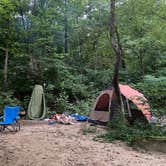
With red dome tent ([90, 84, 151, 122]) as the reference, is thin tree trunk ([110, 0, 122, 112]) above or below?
above

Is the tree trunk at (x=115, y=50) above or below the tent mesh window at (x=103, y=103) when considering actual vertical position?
above

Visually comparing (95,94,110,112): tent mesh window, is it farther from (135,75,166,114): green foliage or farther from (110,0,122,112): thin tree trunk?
(135,75,166,114): green foliage

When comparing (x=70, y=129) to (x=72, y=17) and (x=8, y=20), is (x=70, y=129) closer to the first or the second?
(x=8, y=20)

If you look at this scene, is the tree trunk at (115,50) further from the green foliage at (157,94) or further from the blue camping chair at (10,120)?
the blue camping chair at (10,120)

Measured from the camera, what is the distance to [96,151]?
5770mm

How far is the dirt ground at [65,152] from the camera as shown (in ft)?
16.3

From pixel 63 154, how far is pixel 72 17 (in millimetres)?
12707

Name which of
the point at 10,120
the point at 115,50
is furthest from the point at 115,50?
the point at 10,120

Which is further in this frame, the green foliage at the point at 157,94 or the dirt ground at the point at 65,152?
the green foliage at the point at 157,94

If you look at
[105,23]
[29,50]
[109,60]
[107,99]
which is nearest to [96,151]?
[107,99]

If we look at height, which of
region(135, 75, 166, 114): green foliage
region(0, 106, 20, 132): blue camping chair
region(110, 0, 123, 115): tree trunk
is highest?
region(110, 0, 123, 115): tree trunk

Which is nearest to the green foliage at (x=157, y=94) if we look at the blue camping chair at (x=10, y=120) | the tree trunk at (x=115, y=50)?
the tree trunk at (x=115, y=50)

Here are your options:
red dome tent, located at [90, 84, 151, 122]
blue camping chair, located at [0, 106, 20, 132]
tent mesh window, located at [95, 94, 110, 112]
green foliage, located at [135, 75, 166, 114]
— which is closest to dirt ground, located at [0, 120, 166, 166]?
blue camping chair, located at [0, 106, 20, 132]

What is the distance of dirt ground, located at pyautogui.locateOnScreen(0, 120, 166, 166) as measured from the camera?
498cm
